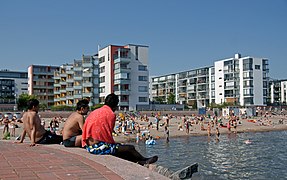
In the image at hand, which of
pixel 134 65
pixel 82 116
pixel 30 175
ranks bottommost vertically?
pixel 30 175

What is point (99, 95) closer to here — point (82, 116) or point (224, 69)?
point (224, 69)

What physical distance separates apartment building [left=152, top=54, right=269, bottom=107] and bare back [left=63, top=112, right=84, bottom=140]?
8641 cm

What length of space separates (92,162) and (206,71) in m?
101

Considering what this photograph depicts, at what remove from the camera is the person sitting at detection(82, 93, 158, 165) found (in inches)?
253

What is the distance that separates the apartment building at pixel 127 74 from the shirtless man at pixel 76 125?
199 feet

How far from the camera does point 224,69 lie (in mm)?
97062

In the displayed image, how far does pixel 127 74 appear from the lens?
70750 millimetres

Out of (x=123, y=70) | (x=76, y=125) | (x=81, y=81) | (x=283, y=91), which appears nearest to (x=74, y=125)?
(x=76, y=125)

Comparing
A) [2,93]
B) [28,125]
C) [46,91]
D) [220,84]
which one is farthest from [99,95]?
[28,125]

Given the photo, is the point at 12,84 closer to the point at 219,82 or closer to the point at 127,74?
the point at 127,74

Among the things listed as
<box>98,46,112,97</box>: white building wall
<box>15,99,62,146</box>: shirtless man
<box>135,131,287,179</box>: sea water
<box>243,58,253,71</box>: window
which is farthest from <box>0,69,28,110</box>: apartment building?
<box>15,99,62,146</box>: shirtless man

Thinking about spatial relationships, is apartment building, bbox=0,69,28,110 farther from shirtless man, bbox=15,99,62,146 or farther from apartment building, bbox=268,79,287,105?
shirtless man, bbox=15,99,62,146

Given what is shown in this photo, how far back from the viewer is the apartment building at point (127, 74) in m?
70.1

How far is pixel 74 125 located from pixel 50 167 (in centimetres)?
217
